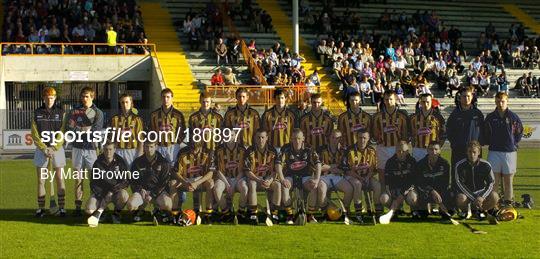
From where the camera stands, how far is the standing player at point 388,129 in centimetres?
1291

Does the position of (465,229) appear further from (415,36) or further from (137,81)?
(415,36)

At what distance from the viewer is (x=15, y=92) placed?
32.0 metres

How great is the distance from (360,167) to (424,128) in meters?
1.17

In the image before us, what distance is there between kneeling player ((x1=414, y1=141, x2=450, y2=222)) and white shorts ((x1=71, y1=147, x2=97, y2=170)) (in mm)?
4864

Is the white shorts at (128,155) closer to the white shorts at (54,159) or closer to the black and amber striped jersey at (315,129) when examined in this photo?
the white shorts at (54,159)

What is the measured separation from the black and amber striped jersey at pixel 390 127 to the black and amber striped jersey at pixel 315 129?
772 millimetres

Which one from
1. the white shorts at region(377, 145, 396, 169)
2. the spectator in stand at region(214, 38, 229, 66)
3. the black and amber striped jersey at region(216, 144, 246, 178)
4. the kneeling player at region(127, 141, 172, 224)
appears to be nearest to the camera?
the kneeling player at region(127, 141, 172, 224)

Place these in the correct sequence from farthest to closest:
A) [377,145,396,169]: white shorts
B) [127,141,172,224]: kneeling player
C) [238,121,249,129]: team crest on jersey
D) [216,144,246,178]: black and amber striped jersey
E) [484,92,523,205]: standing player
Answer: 1. [484,92,523,205]: standing player
2. [377,145,396,169]: white shorts
3. [238,121,249,129]: team crest on jersey
4. [216,144,246,178]: black and amber striped jersey
5. [127,141,172,224]: kneeling player

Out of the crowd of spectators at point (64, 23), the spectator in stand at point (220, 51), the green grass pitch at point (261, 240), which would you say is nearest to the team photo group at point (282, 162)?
the green grass pitch at point (261, 240)

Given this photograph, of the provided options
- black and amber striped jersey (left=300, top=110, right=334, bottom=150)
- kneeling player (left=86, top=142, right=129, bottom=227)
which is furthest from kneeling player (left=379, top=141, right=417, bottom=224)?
kneeling player (left=86, top=142, right=129, bottom=227)

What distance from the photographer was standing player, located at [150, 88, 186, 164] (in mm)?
12586

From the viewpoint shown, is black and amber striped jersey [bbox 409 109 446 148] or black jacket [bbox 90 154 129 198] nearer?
black jacket [bbox 90 154 129 198]

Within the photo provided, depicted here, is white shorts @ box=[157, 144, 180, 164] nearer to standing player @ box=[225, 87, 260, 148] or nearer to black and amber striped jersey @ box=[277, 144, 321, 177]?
standing player @ box=[225, 87, 260, 148]

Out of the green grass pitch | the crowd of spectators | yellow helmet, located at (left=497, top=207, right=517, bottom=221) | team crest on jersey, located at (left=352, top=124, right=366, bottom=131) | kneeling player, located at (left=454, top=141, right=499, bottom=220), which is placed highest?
the crowd of spectators
